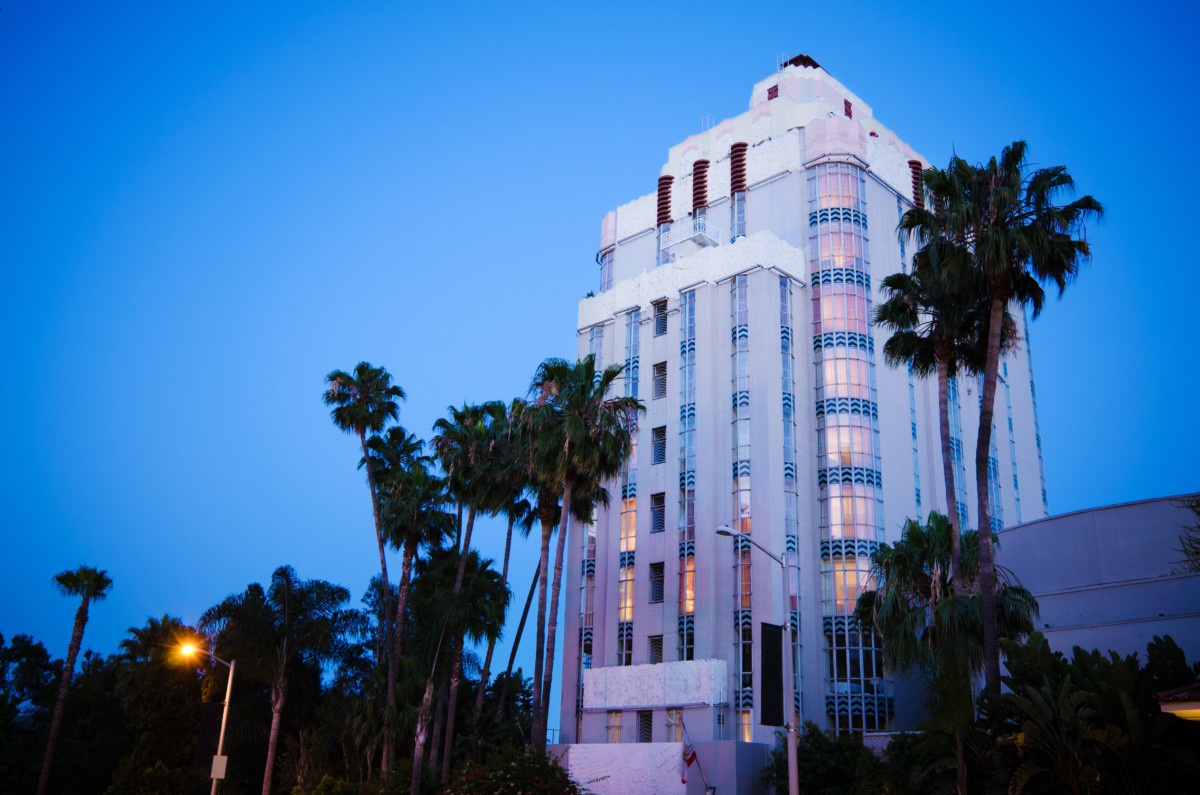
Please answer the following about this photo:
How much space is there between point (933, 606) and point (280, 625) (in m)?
37.6

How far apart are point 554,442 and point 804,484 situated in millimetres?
17252

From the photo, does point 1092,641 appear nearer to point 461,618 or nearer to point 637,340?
point 461,618

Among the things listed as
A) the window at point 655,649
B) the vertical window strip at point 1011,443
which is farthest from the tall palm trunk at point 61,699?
the vertical window strip at point 1011,443

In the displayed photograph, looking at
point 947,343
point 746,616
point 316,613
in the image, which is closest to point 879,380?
point 746,616

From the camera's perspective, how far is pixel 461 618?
148 ft

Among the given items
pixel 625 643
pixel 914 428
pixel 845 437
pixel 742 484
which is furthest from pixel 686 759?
pixel 914 428

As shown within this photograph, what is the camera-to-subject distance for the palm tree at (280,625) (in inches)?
2159

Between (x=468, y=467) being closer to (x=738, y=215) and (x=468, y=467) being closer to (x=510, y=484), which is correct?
(x=510, y=484)

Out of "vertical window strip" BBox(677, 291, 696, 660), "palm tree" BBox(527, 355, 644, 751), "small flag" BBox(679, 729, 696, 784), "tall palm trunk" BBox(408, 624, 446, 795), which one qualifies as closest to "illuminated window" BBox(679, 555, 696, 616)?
"vertical window strip" BBox(677, 291, 696, 660)

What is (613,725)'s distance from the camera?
2003 inches

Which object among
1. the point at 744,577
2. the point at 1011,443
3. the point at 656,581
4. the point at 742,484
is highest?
the point at 1011,443

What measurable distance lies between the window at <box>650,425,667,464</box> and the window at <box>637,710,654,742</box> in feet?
43.4

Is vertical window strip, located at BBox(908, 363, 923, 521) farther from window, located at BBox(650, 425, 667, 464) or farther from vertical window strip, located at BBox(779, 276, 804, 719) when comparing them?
window, located at BBox(650, 425, 667, 464)

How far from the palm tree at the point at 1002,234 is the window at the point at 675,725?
22.6m
